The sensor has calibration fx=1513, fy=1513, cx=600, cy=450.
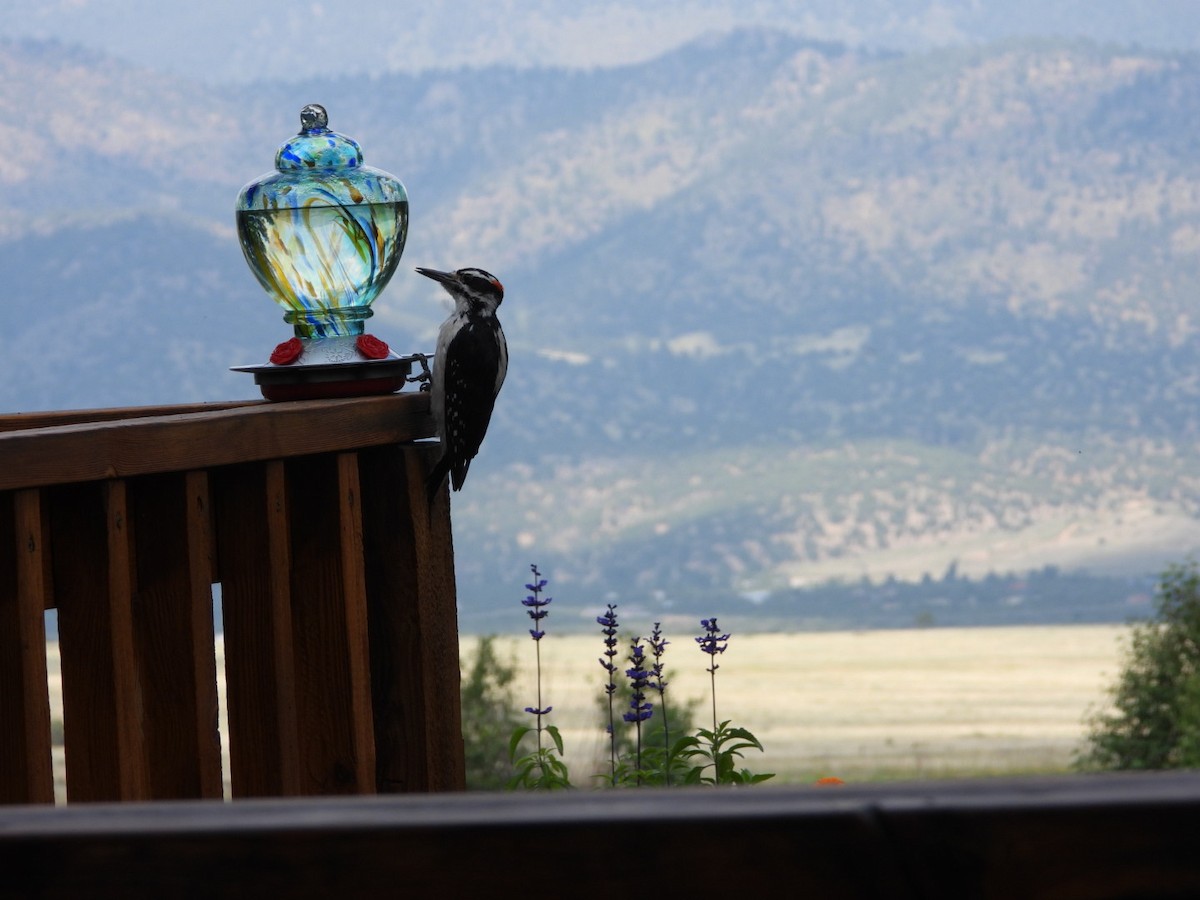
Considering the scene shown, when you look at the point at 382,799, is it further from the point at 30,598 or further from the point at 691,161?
the point at 691,161

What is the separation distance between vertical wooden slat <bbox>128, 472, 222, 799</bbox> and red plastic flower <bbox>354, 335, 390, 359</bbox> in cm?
56

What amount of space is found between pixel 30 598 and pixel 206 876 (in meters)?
1.13

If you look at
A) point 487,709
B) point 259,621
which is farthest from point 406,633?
point 487,709

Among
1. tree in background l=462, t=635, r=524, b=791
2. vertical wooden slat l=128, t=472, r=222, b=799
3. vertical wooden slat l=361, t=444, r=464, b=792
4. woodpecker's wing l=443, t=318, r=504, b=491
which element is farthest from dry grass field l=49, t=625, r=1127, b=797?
vertical wooden slat l=128, t=472, r=222, b=799

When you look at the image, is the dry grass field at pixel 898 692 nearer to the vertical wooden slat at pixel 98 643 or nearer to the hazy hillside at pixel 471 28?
the vertical wooden slat at pixel 98 643

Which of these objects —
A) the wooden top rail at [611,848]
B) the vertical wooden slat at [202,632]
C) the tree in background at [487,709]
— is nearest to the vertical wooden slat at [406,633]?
the vertical wooden slat at [202,632]

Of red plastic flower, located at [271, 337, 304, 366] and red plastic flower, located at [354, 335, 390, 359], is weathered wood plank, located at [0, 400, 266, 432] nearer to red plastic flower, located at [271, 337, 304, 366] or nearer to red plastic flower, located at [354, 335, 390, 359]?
red plastic flower, located at [271, 337, 304, 366]

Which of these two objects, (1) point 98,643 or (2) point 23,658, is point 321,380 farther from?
(2) point 23,658

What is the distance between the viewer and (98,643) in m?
1.79

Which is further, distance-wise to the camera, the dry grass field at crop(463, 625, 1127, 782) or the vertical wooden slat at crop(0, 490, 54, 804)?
the dry grass field at crop(463, 625, 1127, 782)

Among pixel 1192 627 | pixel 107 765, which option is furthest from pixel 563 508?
pixel 107 765

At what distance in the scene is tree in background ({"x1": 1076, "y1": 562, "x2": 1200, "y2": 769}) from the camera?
2403 cm

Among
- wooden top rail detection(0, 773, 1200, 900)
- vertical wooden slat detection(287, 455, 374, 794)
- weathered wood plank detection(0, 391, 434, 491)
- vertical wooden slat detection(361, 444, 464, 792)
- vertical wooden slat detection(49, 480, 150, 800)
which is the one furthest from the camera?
vertical wooden slat detection(361, 444, 464, 792)

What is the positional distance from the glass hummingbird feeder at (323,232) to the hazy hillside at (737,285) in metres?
57.7
